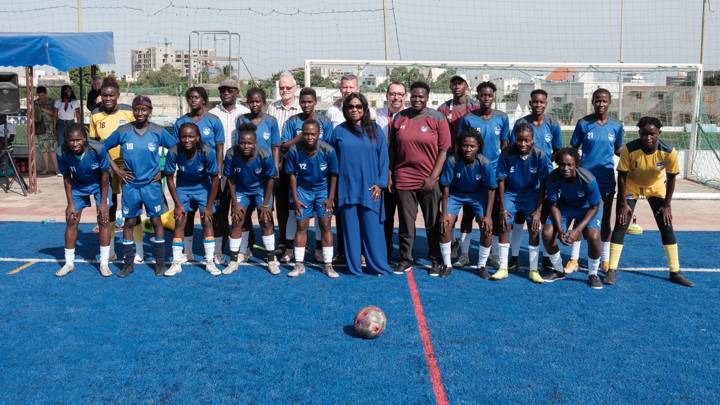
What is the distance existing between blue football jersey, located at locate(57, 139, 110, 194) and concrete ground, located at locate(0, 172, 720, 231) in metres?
3.74

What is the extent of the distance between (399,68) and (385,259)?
23.8ft

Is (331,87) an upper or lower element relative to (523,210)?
upper

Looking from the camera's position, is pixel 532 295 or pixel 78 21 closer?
pixel 532 295

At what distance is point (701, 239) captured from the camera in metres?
9.44

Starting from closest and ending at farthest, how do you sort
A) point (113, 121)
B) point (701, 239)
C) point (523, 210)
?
point (523, 210)
point (113, 121)
point (701, 239)

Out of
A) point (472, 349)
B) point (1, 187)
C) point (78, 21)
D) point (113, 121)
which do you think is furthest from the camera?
point (78, 21)

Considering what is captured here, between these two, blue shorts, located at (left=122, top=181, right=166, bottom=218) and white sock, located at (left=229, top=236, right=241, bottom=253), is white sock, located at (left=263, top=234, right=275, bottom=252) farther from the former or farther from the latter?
blue shorts, located at (left=122, top=181, right=166, bottom=218)

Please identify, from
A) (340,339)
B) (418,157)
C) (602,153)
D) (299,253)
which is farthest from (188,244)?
(602,153)

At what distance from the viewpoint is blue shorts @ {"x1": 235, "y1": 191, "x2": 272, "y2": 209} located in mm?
7352

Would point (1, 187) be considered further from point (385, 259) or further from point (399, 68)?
point (385, 259)

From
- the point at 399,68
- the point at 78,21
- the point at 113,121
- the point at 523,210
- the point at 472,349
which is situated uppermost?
the point at 78,21

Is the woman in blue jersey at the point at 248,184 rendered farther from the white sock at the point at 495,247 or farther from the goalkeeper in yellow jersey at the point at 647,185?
the goalkeeper in yellow jersey at the point at 647,185

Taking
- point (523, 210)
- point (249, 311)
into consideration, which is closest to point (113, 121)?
point (249, 311)

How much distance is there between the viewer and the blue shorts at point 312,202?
24.0 feet
